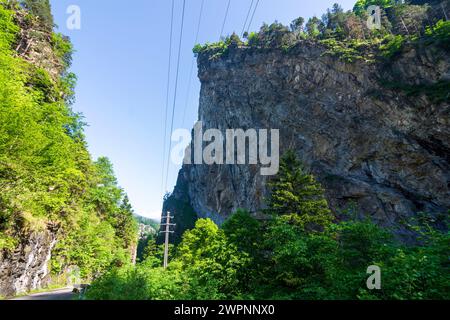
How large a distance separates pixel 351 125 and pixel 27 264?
3864cm

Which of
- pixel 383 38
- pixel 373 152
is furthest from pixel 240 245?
pixel 383 38

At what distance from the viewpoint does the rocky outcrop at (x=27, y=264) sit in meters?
14.7

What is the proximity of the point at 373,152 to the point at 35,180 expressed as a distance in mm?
35627

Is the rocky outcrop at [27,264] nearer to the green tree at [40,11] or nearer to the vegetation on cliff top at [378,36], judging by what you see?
the green tree at [40,11]

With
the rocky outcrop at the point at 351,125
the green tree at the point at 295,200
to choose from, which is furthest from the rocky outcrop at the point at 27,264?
the green tree at the point at 295,200

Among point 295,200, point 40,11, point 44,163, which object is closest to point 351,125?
point 295,200

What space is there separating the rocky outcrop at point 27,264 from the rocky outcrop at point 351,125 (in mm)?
15298

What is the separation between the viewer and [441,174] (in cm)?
2886

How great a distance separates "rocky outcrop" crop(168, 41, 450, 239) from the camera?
30297mm

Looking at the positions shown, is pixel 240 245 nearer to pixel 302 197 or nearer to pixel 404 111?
pixel 302 197

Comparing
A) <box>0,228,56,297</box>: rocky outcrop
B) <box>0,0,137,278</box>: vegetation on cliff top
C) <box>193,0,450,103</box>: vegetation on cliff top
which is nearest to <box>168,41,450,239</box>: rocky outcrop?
<box>193,0,450,103</box>: vegetation on cliff top

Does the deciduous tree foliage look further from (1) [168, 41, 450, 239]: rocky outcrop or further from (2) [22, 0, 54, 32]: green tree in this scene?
(2) [22, 0, 54, 32]: green tree

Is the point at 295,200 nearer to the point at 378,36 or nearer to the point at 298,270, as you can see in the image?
the point at 298,270

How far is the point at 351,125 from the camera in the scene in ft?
123
